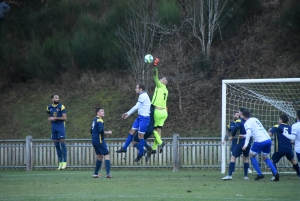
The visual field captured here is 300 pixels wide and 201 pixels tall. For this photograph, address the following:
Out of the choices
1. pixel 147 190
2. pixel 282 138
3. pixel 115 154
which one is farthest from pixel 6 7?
pixel 147 190

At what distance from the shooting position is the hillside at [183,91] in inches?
1106

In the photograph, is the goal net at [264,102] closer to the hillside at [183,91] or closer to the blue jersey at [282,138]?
the blue jersey at [282,138]

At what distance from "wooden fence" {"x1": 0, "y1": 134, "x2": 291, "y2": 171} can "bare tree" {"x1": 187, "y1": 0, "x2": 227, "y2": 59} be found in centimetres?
696

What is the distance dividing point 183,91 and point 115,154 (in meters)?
6.03

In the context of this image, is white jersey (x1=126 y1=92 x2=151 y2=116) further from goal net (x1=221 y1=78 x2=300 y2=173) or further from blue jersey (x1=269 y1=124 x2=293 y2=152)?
blue jersey (x1=269 y1=124 x2=293 y2=152)

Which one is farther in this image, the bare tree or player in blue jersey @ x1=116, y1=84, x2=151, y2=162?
the bare tree

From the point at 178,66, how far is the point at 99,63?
5.00 meters

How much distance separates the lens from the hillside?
28094 millimetres

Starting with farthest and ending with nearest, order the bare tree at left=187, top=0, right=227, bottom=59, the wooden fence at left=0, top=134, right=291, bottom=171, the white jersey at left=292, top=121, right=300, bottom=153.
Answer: the bare tree at left=187, top=0, right=227, bottom=59, the wooden fence at left=0, top=134, right=291, bottom=171, the white jersey at left=292, top=121, right=300, bottom=153

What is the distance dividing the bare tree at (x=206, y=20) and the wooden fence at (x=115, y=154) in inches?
274

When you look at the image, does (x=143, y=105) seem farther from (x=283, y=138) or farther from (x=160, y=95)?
(x=283, y=138)

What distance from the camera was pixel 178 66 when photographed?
29.3 m

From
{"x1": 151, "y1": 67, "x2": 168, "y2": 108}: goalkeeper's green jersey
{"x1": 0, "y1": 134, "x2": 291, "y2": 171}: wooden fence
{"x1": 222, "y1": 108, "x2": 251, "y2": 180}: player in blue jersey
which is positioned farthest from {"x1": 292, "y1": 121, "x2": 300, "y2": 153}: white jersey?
{"x1": 0, "y1": 134, "x2": 291, "y2": 171}: wooden fence

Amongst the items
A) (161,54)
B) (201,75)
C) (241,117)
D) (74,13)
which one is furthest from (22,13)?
(241,117)
